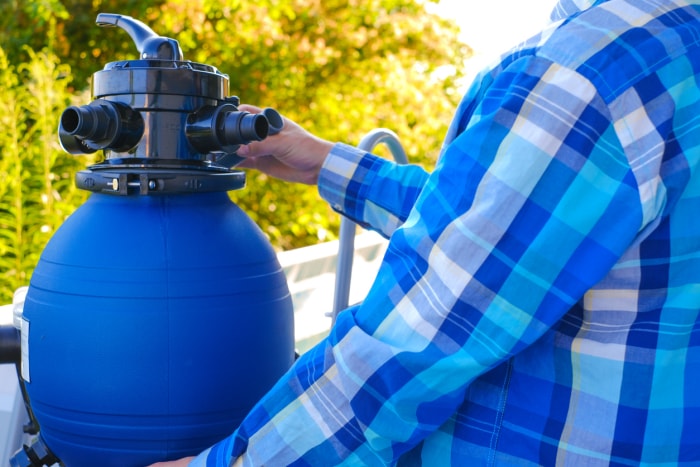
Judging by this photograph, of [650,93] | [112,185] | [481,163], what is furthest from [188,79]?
[650,93]

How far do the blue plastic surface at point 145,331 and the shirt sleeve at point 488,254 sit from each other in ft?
0.62

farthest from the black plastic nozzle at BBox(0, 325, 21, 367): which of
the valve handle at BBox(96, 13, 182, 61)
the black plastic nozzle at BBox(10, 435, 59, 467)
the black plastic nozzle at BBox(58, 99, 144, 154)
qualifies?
the valve handle at BBox(96, 13, 182, 61)

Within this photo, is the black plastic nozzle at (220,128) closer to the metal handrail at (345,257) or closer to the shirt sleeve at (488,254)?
the shirt sleeve at (488,254)

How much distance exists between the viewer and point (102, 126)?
976mm

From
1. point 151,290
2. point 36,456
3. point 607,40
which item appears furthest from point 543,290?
point 36,456

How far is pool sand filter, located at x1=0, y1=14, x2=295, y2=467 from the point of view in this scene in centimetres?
96

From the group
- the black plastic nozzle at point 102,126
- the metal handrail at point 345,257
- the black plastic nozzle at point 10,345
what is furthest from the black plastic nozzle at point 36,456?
the metal handrail at point 345,257

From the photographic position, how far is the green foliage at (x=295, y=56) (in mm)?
5184

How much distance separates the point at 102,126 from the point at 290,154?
566 mm

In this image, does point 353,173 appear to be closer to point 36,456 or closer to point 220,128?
point 220,128

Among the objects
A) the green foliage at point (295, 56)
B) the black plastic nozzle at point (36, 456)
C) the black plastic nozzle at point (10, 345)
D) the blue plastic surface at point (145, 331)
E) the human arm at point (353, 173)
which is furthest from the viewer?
the green foliage at point (295, 56)

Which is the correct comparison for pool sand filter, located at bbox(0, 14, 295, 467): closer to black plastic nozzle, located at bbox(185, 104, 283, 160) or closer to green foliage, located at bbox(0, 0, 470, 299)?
black plastic nozzle, located at bbox(185, 104, 283, 160)

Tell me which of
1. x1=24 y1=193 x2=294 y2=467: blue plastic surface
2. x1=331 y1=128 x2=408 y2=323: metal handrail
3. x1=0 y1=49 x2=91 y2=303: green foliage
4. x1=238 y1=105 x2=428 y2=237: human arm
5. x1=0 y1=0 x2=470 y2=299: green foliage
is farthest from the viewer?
x1=0 y1=0 x2=470 y2=299: green foliage

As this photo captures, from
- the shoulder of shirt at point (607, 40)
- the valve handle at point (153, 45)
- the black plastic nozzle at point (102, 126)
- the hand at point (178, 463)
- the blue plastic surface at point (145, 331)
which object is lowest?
the hand at point (178, 463)
